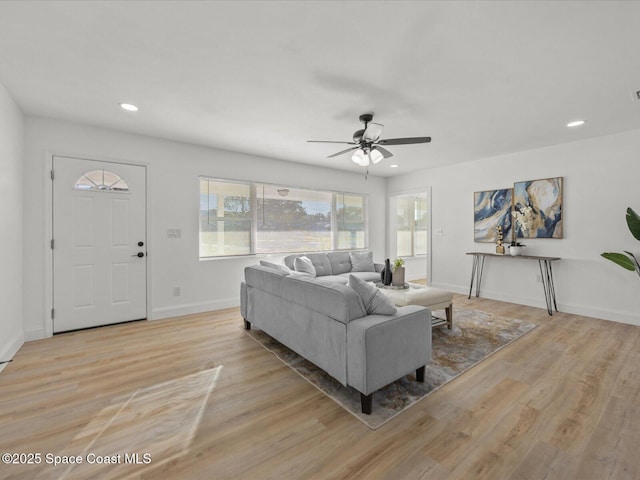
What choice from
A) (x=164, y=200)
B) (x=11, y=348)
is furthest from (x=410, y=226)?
(x=11, y=348)

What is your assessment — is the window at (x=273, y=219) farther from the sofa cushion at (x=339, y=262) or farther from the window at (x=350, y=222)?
the sofa cushion at (x=339, y=262)

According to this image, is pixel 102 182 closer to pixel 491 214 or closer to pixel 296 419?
pixel 296 419

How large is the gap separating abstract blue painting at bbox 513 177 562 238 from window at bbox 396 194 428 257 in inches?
113

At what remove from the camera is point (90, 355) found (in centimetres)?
293

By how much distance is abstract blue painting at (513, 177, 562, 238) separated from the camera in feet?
14.7

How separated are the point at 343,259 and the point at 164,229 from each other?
3.07 metres

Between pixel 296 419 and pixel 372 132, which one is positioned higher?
pixel 372 132

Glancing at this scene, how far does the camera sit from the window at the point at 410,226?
7766 millimetres

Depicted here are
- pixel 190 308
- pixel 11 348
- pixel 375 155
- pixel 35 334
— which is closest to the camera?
pixel 11 348

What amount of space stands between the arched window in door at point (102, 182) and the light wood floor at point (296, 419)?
198cm

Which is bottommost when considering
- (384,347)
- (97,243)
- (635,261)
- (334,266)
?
(384,347)

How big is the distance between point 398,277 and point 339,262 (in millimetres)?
1731

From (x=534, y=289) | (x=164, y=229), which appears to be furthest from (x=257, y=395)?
(x=534, y=289)

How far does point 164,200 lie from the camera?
422 cm
